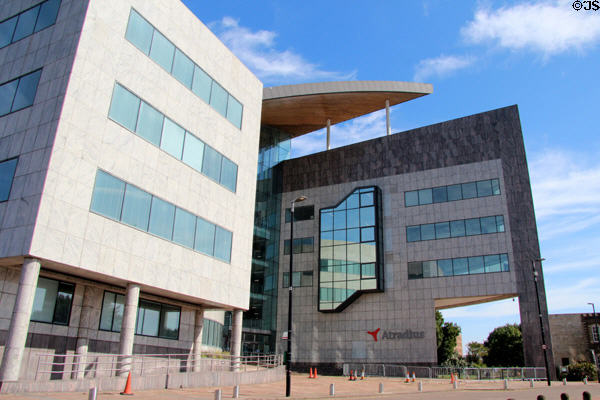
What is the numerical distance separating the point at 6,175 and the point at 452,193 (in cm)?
4116

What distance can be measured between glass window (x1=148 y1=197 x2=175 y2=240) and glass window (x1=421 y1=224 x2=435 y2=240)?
1230 inches

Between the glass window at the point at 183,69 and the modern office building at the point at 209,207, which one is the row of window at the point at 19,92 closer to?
the modern office building at the point at 209,207

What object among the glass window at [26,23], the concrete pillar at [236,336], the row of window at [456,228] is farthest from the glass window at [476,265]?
the glass window at [26,23]

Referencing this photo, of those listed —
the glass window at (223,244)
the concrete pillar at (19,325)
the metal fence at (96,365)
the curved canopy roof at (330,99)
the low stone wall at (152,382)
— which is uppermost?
the curved canopy roof at (330,99)

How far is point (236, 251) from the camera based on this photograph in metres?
32.1

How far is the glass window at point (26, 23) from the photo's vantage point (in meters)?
24.7

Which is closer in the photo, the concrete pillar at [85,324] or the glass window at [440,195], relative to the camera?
the concrete pillar at [85,324]

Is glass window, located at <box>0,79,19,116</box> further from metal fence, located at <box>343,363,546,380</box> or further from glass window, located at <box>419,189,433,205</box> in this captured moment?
glass window, located at <box>419,189,433,205</box>

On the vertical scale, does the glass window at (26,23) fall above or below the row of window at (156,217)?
above

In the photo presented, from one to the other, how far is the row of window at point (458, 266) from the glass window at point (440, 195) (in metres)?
6.45

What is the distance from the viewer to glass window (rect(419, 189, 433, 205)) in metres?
51.3

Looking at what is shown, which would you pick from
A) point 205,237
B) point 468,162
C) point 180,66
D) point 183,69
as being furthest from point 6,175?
point 468,162

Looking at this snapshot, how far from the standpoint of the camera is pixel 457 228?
4897 cm

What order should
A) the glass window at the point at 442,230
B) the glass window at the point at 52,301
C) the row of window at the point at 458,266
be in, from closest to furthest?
the glass window at the point at 52,301 → the row of window at the point at 458,266 → the glass window at the point at 442,230
